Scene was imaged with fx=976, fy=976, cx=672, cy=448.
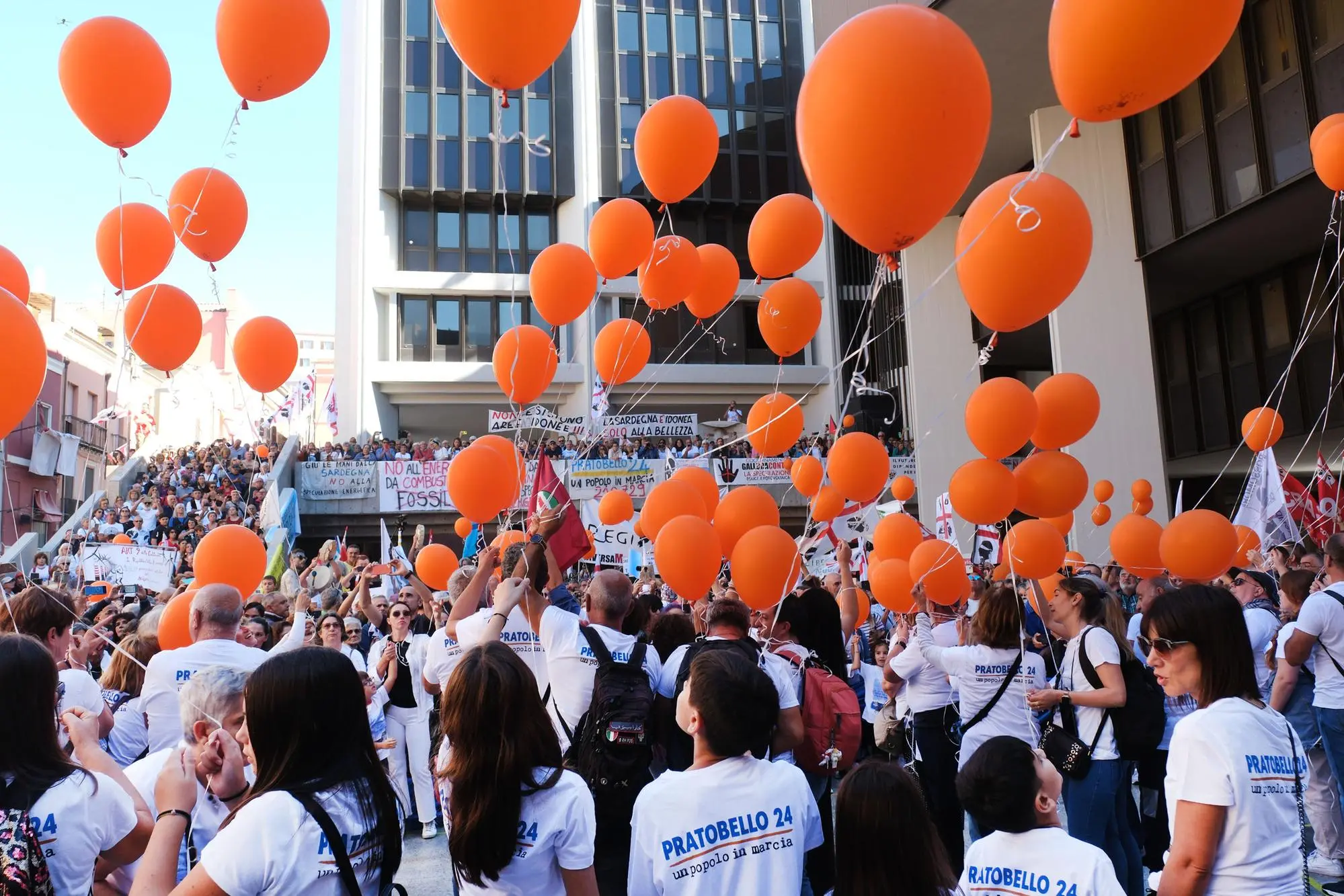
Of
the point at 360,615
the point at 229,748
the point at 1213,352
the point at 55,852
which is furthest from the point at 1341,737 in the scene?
the point at 1213,352

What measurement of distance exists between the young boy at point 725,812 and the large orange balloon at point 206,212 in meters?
4.26

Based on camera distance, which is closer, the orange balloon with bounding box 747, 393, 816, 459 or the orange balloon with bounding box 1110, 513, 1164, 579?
the orange balloon with bounding box 747, 393, 816, 459

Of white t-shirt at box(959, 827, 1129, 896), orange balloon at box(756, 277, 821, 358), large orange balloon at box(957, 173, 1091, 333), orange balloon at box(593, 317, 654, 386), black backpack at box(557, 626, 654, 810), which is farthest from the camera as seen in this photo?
orange balloon at box(593, 317, 654, 386)

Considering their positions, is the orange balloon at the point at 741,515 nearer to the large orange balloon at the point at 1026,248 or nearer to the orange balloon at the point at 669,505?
the orange balloon at the point at 669,505

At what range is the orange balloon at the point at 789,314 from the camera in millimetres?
6211

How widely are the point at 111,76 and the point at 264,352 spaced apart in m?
1.75

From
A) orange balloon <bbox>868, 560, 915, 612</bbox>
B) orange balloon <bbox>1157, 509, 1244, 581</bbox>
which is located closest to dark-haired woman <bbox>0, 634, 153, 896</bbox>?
orange balloon <bbox>868, 560, 915, 612</bbox>

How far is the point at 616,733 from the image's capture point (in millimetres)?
3422

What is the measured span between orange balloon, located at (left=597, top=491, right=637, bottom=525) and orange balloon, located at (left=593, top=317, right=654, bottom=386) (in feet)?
6.22

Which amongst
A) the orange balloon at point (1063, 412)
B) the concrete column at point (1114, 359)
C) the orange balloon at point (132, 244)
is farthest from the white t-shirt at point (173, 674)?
the concrete column at point (1114, 359)

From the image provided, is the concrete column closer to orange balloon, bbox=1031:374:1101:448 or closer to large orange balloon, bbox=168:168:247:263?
orange balloon, bbox=1031:374:1101:448

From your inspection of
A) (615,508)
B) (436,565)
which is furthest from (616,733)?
(615,508)

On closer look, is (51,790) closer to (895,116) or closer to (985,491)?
(895,116)

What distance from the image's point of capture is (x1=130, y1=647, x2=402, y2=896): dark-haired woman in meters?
1.87
